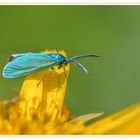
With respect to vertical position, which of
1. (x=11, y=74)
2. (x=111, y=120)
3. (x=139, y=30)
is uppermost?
(x=139, y=30)

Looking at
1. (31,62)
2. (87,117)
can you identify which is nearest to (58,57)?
(31,62)

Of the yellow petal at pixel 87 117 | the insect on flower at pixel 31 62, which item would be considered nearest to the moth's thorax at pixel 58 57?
the insect on flower at pixel 31 62

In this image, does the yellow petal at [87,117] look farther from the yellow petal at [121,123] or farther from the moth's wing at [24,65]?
the moth's wing at [24,65]

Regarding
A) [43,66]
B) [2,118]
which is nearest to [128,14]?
[43,66]

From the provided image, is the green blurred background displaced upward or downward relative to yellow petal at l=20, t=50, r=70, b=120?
upward

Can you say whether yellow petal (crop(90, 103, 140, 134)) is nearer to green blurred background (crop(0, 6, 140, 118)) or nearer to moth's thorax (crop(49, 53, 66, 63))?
green blurred background (crop(0, 6, 140, 118))

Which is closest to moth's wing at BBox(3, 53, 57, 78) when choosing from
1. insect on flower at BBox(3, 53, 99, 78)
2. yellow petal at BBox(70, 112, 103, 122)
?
insect on flower at BBox(3, 53, 99, 78)
